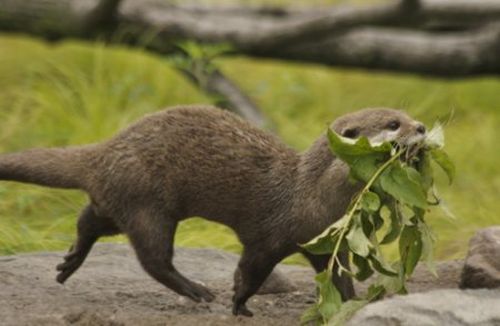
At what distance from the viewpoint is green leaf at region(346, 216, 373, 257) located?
3984 mm

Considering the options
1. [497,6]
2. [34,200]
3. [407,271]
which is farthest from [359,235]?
[497,6]

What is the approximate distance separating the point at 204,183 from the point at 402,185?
81cm

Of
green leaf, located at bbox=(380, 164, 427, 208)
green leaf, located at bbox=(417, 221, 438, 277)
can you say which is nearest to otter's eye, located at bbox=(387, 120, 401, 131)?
green leaf, located at bbox=(380, 164, 427, 208)

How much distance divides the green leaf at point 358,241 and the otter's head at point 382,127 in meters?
0.36

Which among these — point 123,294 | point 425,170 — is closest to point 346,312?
point 425,170

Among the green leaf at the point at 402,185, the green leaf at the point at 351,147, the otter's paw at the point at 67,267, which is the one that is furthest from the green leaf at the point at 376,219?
the otter's paw at the point at 67,267

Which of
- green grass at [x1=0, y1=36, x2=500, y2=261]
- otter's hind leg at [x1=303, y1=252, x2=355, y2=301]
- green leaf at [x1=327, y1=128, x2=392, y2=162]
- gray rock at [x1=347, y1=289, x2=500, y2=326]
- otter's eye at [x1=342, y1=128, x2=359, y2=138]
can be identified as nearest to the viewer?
gray rock at [x1=347, y1=289, x2=500, y2=326]

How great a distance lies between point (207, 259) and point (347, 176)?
4.02 feet

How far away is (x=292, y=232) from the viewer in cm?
441

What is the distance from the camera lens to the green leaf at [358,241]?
13.1 feet

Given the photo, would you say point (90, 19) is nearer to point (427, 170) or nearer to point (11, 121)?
point (11, 121)

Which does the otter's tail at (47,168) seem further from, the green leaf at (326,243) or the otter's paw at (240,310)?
the green leaf at (326,243)

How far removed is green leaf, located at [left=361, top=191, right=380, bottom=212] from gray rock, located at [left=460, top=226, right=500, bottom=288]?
0.48m

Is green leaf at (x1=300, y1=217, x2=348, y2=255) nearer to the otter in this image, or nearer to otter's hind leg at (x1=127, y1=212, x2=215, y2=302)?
the otter
